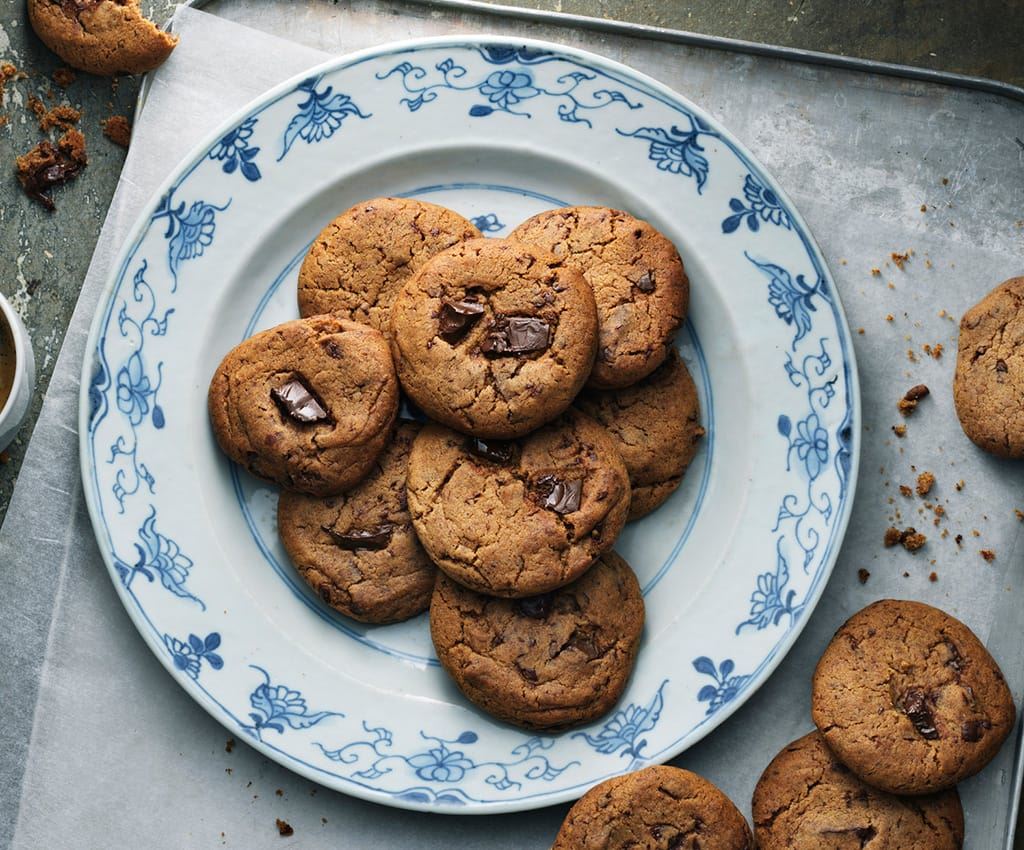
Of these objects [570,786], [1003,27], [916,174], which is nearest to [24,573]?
[570,786]

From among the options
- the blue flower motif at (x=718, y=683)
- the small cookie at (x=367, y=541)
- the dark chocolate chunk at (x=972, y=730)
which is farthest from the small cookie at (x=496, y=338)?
the dark chocolate chunk at (x=972, y=730)

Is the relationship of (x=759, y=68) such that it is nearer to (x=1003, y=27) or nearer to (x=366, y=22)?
(x=1003, y=27)

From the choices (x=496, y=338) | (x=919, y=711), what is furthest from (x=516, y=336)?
(x=919, y=711)

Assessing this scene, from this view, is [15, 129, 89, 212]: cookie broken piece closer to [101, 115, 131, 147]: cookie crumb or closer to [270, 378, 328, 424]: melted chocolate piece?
[101, 115, 131, 147]: cookie crumb

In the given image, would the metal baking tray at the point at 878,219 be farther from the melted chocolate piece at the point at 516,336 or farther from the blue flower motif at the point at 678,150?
the melted chocolate piece at the point at 516,336

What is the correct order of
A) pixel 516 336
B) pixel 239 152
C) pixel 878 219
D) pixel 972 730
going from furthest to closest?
pixel 878 219
pixel 239 152
pixel 972 730
pixel 516 336

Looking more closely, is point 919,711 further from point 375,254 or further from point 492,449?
point 375,254
